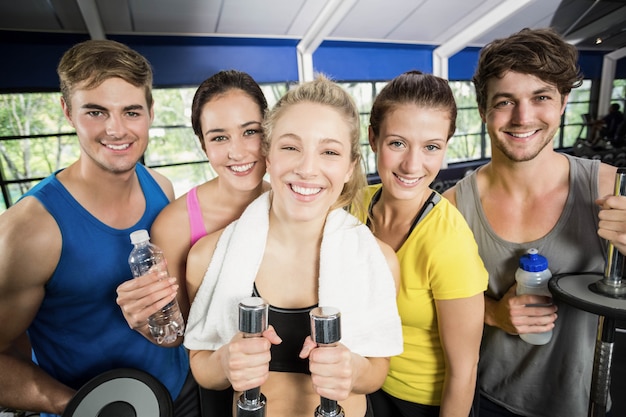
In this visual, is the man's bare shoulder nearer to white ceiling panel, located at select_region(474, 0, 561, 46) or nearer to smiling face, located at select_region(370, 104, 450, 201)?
smiling face, located at select_region(370, 104, 450, 201)

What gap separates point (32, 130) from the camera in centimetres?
488

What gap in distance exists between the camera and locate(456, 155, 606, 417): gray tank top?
3.84 ft

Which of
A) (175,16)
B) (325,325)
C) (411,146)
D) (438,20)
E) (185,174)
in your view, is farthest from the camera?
(438,20)

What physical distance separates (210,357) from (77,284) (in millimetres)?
644

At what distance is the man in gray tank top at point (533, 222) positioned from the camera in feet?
3.76

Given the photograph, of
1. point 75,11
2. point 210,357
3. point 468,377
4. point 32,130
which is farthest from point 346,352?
point 32,130

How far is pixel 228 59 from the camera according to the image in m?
5.77

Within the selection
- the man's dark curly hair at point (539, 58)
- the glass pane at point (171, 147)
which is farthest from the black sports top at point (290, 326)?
the glass pane at point (171, 147)

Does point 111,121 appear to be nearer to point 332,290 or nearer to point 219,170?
point 219,170

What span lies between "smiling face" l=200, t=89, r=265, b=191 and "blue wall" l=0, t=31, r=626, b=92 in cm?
302

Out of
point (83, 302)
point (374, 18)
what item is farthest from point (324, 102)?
point (374, 18)

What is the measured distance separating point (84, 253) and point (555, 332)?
163cm

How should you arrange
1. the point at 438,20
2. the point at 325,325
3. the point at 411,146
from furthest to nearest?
1. the point at 438,20
2. the point at 411,146
3. the point at 325,325

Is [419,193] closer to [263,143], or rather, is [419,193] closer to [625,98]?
[263,143]
